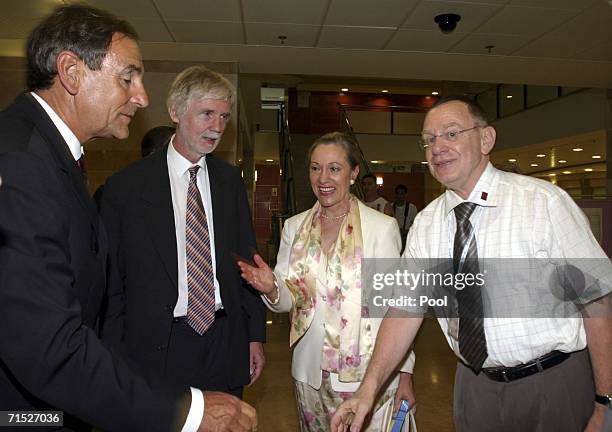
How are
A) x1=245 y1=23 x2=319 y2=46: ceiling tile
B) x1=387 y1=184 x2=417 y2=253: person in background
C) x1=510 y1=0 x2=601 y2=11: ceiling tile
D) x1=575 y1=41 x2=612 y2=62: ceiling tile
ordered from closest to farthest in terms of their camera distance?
x1=510 y1=0 x2=601 y2=11: ceiling tile
x1=245 y1=23 x2=319 y2=46: ceiling tile
x1=575 y1=41 x2=612 y2=62: ceiling tile
x1=387 y1=184 x2=417 y2=253: person in background

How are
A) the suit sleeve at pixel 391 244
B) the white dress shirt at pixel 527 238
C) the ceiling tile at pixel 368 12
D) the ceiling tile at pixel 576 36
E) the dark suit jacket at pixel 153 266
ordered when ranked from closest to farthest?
the white dress shirt at pixel 527 238, the dark suit jacket at pixel 153 266, the suit sleeve at pixel 391 244, the ceiling tile at pixel 368 12, the ceiling tile at pixel 576 36

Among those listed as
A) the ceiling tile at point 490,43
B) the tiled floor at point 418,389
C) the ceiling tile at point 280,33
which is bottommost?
the tiled floor at point 418,389

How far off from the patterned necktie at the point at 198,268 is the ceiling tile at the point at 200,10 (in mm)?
3855

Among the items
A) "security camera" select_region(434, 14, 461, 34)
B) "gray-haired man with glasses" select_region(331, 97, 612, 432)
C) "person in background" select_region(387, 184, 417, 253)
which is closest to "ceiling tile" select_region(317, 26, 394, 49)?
"security camera" select_region(434, 14, 461, 34)

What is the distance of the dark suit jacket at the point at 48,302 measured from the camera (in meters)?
1.06

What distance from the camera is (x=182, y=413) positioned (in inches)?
49.1

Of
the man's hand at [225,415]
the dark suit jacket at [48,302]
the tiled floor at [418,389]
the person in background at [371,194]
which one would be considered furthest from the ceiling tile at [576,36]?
the dark suit jacket at [48,302]

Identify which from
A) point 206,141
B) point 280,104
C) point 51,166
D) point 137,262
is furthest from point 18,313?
point 280,104

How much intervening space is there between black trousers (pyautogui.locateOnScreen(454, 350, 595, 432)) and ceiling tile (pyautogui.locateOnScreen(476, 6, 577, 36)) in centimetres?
475

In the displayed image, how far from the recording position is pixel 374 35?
6.33 metres

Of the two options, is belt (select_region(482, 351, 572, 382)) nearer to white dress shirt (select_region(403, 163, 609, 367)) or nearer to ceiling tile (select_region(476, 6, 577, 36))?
white dress shirt (select_region(403, 163, 609, 367))

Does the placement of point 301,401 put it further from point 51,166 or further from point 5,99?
point 5,99

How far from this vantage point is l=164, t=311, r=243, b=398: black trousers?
2.06 m

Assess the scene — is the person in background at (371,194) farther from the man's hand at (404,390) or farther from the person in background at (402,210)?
the man's hand at (404,390)
